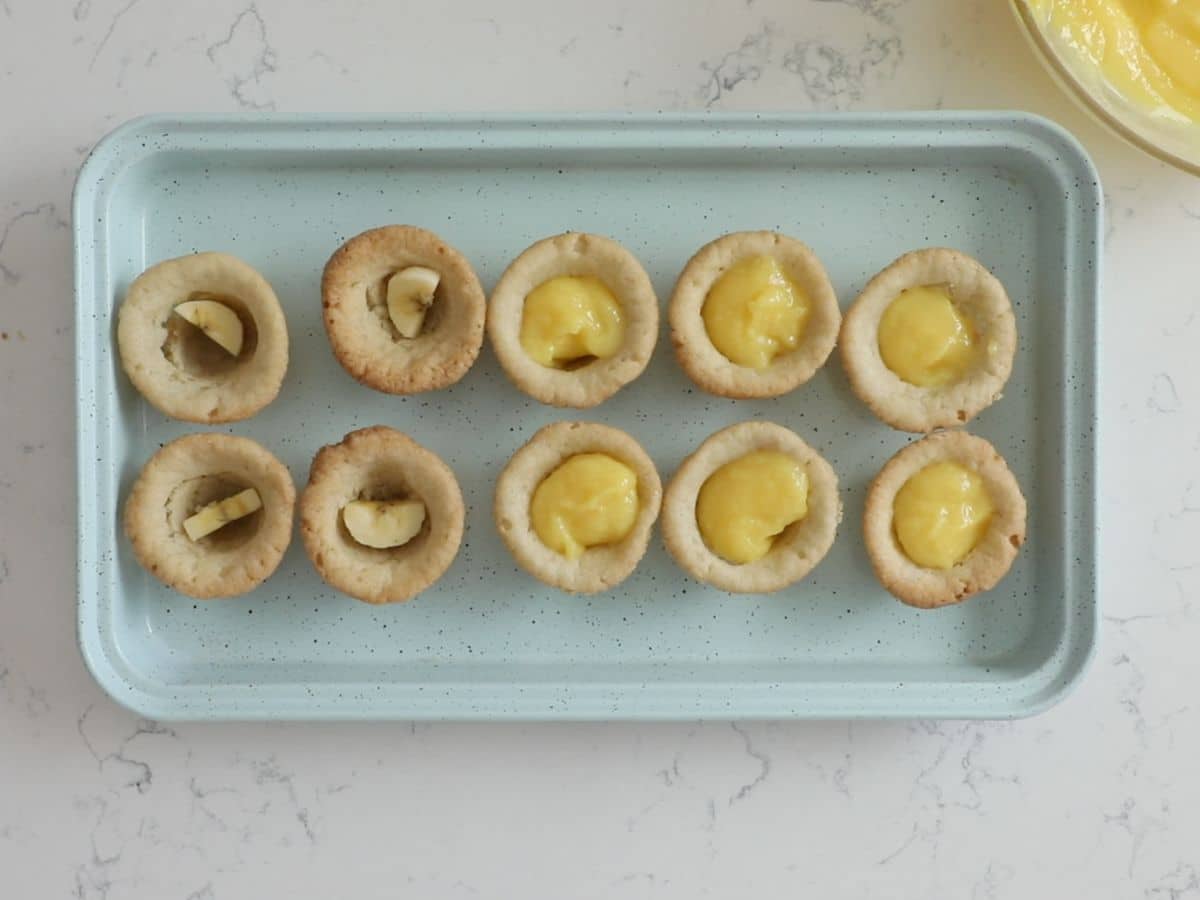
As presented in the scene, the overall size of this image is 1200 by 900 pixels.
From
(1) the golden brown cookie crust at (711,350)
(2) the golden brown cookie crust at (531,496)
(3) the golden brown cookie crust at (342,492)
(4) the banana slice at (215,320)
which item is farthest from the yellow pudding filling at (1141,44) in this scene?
(4) the banana slice at (215,320)

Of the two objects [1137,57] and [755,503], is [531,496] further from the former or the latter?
[1137,57]

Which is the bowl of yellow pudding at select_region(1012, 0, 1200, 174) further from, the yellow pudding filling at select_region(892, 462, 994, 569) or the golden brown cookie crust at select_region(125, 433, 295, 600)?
the golden brown cookie crust at select_region(125, 433, 295, 600)

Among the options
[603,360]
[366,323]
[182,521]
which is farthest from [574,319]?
[182,521]

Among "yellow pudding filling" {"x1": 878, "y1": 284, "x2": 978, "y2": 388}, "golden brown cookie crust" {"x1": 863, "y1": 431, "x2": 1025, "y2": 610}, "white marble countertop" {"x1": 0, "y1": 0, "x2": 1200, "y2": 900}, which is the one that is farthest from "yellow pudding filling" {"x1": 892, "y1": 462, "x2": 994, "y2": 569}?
"white marble countertop" {"x1": 0, "y1": 0, "x2": 1200, "y2": 900}

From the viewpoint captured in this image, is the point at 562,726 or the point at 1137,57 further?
the point at 562,726

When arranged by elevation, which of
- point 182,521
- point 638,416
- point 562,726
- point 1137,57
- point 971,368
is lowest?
point 562,726

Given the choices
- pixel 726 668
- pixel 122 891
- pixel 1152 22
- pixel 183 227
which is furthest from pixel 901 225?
pixel 122 891

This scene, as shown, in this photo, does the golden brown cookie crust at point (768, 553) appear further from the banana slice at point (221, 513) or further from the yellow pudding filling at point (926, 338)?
the banana slice at point (221, 513)
